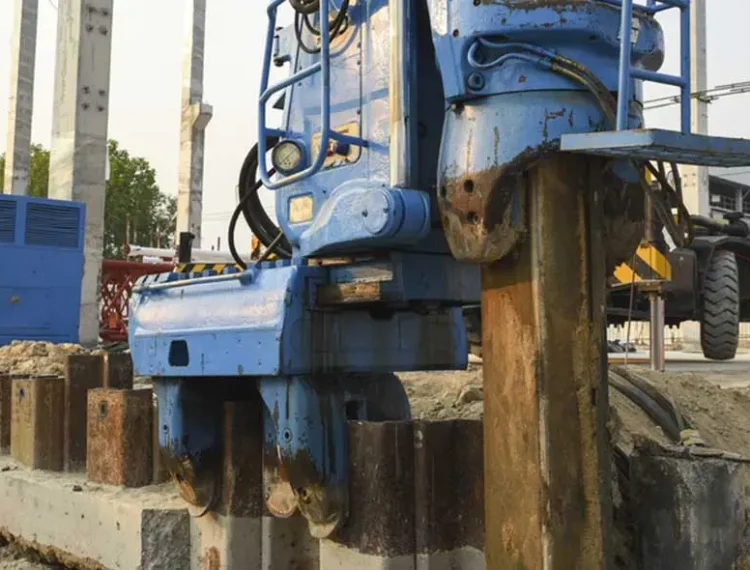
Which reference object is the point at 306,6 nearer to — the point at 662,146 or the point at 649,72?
the point at 649,72

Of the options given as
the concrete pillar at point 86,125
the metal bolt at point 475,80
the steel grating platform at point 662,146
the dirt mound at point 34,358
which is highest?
the concrete pillar at point 86,125

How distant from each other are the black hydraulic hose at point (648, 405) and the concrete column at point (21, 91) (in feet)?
58.1

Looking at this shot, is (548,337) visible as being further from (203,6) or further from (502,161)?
(203,6)

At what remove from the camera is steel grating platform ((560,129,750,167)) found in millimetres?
2738

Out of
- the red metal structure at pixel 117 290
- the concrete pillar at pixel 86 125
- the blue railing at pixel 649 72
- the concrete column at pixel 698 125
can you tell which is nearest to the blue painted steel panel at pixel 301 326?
the blue railing at pixel 649 72

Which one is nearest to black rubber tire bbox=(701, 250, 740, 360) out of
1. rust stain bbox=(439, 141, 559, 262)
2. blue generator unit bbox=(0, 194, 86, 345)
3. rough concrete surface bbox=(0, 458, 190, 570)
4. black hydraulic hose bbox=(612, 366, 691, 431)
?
black hydraulic hose bbox=(612, 366, 691, 431)

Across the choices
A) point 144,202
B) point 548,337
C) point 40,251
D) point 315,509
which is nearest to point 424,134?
point 548,337

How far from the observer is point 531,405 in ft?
10.0

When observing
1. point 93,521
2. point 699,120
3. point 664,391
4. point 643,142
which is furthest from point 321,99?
point 699,120

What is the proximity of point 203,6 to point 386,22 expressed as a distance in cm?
1747

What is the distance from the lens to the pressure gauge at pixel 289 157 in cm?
390

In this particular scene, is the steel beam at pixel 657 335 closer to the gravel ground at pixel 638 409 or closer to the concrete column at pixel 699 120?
the gravel ground at pixel 638 409

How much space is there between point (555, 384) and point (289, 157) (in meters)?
1.56

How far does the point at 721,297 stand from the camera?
10.4 m
